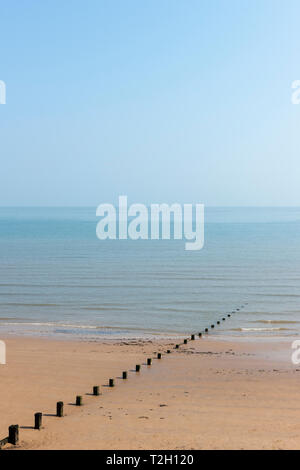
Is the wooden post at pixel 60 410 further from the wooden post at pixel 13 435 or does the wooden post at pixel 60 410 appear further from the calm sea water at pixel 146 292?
the calm sea water at pixel 146 292

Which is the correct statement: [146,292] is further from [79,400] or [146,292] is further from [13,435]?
[13,435]

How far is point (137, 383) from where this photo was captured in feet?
78.7

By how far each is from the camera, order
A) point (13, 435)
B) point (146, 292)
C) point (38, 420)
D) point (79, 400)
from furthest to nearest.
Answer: point (146, 292) → point (79, 400) → point (38, 420) → point (13, 435)

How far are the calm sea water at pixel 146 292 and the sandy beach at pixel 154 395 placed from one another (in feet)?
19.9

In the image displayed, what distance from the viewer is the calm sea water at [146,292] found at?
4003cm

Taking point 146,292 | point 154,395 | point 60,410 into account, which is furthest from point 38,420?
point 146,292

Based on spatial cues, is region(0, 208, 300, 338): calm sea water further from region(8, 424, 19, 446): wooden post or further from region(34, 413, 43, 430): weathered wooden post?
region(8, 424, 19, 446): wooden post

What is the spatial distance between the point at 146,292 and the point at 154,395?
3247cm

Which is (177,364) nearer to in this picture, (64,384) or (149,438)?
(64,384)

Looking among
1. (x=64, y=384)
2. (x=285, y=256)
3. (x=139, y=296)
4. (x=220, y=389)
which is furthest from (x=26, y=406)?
(x=285, y=256)

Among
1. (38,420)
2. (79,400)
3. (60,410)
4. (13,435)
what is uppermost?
(79,400)

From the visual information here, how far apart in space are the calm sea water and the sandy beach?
19.9 feet

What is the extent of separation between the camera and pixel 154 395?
72.0ft

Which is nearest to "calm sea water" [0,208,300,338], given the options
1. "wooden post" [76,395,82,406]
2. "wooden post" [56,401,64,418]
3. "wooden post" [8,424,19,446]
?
"wooden post" [76,395,82,406]
